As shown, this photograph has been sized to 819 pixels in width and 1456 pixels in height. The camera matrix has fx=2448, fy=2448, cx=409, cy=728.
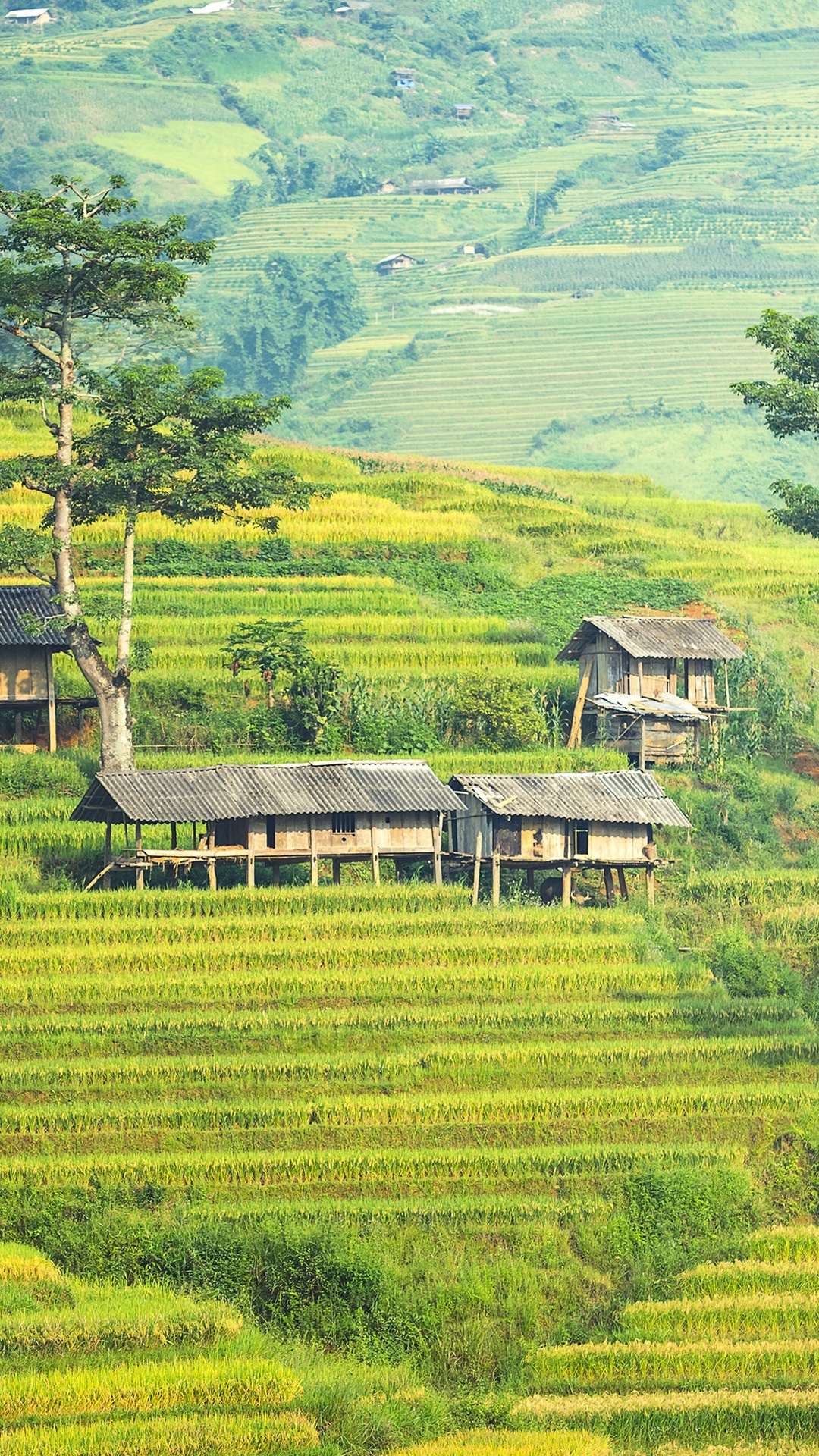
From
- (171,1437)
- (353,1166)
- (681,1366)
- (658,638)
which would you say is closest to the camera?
(171,1437)

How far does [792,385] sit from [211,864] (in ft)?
45.9

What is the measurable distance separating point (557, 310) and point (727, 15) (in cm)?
6859

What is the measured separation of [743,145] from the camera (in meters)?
160

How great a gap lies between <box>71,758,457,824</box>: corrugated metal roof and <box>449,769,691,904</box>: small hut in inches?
38.4

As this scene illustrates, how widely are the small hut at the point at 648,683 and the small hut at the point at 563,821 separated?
5.60 meters

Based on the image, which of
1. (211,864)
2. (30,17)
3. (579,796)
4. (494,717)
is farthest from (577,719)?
(30,17)

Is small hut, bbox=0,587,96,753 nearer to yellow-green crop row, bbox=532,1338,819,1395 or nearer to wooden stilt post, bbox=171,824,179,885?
wooden stilt post, bbox=171,824,179,885

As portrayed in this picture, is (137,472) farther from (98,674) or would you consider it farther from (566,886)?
(566,886)

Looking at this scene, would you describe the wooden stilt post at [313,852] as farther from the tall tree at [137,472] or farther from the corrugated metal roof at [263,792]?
the tall tree at [137,472]

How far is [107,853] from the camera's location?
37.8 m

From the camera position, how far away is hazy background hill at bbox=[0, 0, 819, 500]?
398ft

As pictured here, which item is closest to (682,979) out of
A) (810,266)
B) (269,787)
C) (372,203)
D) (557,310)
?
(269,787)

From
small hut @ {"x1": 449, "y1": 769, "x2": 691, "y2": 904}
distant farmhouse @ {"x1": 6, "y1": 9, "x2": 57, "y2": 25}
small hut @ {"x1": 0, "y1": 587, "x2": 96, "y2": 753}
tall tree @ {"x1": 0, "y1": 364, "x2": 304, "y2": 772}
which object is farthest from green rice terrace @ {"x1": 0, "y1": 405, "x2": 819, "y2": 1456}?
distant farmhouse @ {"x1": 6, "y1": 9, "x2": 57, "y2": 25}

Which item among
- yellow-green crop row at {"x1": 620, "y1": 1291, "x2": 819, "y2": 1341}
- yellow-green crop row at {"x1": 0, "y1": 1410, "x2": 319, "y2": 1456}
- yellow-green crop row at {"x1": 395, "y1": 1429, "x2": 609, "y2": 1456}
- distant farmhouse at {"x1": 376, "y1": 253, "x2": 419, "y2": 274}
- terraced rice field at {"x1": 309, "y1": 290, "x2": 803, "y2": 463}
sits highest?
distant farmhouse at {"x1": 376, "y1": 253, "x2": 419, "y2": 274}
